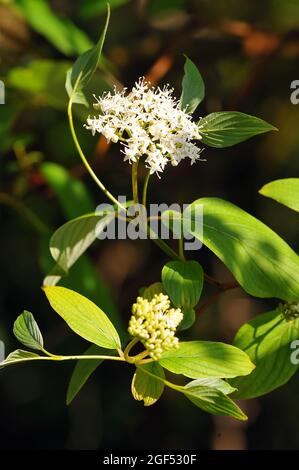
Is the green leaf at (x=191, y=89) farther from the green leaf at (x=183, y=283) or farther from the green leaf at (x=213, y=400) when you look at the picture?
the green leaf at (x=213, y=400)

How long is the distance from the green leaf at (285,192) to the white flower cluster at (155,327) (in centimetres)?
17

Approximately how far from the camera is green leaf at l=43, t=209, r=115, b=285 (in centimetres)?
80

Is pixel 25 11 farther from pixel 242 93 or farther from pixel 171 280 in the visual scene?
pixel 171 280

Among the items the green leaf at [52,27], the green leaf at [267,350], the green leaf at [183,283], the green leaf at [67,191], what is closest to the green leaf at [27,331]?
the green leaf at [183,283]

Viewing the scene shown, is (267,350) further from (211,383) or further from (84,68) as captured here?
(84,68)

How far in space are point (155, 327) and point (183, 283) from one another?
0.06 meters

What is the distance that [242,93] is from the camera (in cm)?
147

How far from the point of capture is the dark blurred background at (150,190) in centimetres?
149

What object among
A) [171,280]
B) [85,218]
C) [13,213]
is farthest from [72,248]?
[13,213]

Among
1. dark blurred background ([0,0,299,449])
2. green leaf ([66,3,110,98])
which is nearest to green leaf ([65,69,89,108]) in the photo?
green leaf ([66,3,110,98])

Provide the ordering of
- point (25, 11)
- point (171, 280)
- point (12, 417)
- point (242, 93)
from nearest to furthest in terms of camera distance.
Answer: point (171, 280) < point (25, 11) < point (242, 93) < point (12, 417)

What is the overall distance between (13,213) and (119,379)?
41 centimetres

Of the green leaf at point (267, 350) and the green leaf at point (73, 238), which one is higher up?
the green leaf at point (73, 238)

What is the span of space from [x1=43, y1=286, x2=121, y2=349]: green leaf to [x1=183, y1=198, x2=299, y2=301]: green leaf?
0.40ft
